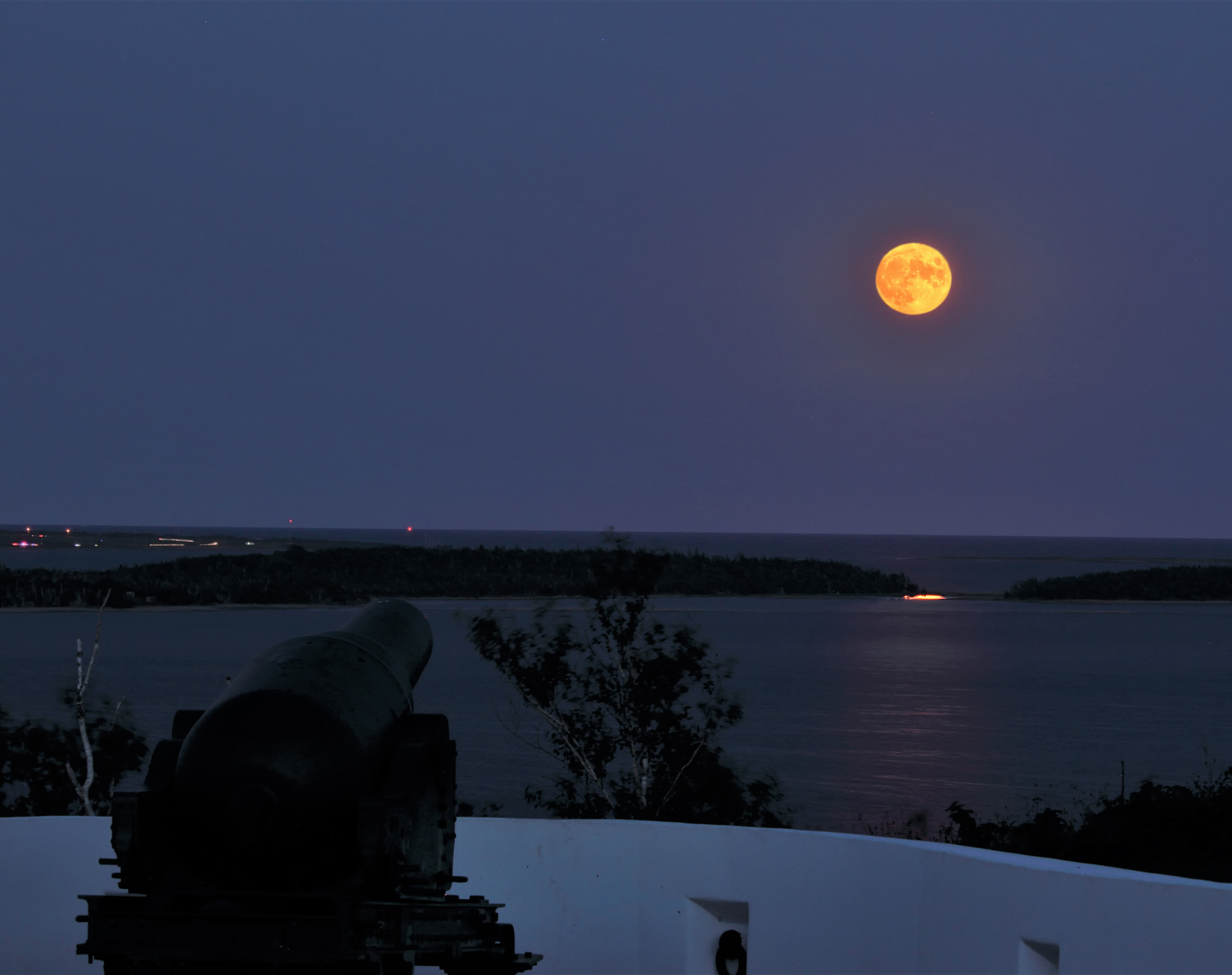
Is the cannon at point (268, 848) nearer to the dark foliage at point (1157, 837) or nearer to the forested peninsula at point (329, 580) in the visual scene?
the dark foliage at point (1157, 837)

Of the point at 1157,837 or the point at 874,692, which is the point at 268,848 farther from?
the point at 874,692

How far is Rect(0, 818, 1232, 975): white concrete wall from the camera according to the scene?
565 cm

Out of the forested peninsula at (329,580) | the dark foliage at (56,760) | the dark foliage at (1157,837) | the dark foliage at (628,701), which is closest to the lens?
the dark foliage at (1157,837)

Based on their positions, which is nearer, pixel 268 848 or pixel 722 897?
pixel 268 848

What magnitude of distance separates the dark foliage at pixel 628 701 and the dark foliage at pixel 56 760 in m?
4.63

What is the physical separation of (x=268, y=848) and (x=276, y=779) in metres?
0.24

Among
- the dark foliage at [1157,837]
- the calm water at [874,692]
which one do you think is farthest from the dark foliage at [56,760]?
the dark foliage at [1157,837]

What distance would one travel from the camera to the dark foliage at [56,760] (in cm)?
1739

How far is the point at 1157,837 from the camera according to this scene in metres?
13.0

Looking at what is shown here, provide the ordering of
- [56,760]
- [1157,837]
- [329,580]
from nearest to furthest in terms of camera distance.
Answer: [1157,837] < [56,760] < [329,580]

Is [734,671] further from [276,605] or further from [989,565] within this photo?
[989,565]

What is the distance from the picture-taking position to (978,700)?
45.0m

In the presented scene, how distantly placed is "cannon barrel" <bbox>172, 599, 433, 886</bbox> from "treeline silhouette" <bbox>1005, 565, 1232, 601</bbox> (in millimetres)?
99034

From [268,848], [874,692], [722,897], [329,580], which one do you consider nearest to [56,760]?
[722,897]
